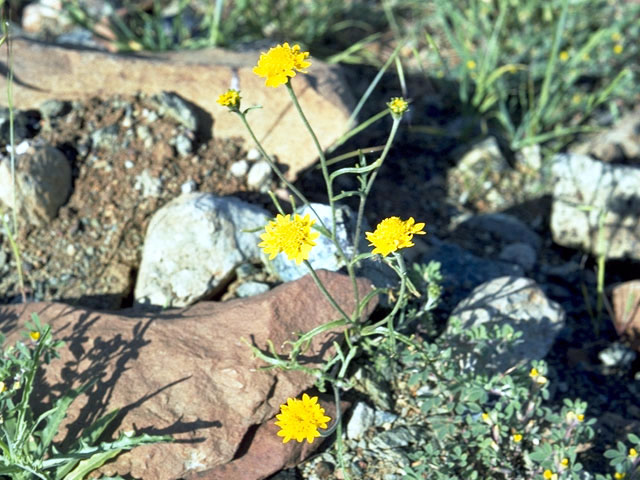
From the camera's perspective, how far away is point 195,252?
303cm

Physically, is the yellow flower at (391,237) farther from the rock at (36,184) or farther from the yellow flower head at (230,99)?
the rock at (36,184)

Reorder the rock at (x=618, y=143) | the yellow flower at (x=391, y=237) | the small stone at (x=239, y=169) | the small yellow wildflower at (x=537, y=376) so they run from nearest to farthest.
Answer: the yellow flower at (x=391, y=237), the small yellow wildflower at (x=537, y=376), the small stone at (x=239, y=169), the rock at (x=618, y=143)

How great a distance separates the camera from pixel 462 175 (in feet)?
13.6

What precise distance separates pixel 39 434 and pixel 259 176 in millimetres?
1538

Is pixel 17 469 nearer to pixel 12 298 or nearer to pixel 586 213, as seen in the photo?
pixel 12 298

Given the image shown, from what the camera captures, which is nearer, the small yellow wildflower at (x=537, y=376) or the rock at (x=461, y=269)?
the small yellow wildflower at (x=537, y=376)

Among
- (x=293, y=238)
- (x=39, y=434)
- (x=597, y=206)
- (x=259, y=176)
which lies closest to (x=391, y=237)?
(x=293, y=238)

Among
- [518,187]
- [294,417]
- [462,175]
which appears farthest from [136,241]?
[518,187]

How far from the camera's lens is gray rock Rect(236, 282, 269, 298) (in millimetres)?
3027

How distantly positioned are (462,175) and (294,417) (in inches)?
90.4

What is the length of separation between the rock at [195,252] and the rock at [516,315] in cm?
93

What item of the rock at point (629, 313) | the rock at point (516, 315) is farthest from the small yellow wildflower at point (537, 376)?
the rock at point (629, 313)

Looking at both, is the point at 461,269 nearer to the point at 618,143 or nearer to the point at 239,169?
the point at 239,169

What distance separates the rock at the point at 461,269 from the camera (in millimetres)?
3320
